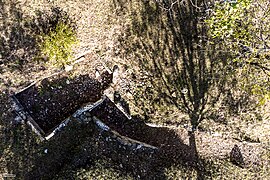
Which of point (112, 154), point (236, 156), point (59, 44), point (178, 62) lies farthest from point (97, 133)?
point (236, 156)

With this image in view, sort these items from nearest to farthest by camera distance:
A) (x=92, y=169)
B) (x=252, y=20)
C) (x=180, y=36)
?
(x=252, y=20), (x=92, y=169), (x=180, y=36)

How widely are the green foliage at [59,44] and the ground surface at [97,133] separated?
536 millimetres

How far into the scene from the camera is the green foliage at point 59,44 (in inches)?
704

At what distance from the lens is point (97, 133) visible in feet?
61.7

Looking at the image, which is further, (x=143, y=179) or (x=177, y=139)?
(x=177, y=139)

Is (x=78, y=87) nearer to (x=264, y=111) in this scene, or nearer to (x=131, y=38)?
(x=131, y=38)

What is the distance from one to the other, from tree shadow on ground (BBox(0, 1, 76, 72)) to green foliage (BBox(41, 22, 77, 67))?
348 mm

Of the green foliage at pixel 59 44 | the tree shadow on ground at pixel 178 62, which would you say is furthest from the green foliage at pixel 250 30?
the green foliage at pixel 59 44

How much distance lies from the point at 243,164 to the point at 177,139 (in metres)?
3.83

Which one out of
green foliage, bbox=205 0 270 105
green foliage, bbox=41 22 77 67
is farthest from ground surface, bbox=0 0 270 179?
green foliage, bbox=205 0 270 105

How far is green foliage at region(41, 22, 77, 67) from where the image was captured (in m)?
17.9

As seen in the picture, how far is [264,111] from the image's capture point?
62.6ft

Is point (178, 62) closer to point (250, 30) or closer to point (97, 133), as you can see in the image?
point (250, 30)

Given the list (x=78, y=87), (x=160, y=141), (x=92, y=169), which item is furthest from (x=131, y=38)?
(x=92, y=169)
